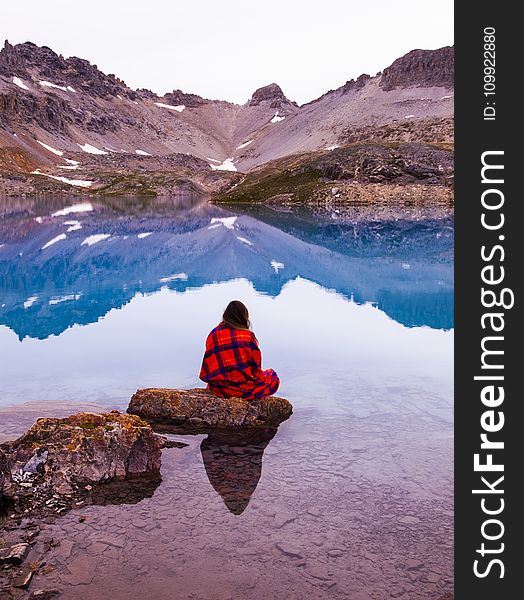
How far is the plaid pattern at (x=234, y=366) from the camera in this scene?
13477 mm

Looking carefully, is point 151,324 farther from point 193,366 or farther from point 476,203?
point 476,203

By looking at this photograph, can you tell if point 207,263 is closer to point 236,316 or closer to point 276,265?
point 276,265

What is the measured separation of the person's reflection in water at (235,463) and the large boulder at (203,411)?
0.44 m

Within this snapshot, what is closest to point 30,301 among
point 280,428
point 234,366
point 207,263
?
point 207,263

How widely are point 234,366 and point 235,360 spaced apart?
0.60 feet

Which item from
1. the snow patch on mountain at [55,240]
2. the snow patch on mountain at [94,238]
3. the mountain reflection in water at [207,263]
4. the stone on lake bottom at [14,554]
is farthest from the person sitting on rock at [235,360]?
the snow patch on mountain at [94,238]

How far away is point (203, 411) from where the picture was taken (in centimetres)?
1368

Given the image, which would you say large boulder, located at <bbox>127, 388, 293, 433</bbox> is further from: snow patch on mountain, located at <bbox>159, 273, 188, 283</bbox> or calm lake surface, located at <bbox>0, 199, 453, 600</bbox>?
snow patch on mountain, located at <bbox>159, 273, 188, 283</bbox>

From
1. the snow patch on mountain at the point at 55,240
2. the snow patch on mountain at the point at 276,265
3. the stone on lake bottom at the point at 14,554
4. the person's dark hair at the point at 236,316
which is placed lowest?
the stone on lake bottom at the point at 14,554

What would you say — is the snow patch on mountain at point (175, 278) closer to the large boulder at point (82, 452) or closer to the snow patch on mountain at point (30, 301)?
the snow patch on mountain at point (30, 301)


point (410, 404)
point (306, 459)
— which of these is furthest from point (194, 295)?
Result: point (306, 459)

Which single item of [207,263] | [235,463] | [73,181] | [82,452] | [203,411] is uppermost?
[73,181]

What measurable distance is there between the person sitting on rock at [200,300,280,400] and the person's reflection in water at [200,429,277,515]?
1.20 m

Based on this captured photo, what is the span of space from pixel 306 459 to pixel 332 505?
199cm
